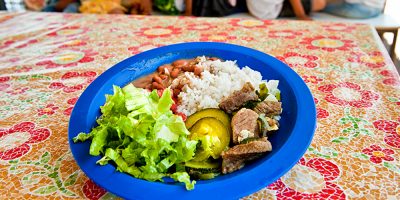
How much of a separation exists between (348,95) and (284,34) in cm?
62

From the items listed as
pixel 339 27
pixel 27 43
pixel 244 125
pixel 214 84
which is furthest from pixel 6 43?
pixel 339 27

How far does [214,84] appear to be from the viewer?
1.13 m

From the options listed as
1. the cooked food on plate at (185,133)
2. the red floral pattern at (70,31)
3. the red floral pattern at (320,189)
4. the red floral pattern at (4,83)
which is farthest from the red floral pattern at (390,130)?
the red floral pattern at (70,31)

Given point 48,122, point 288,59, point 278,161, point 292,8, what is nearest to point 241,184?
point 278,161

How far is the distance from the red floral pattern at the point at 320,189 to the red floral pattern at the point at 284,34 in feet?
3.04

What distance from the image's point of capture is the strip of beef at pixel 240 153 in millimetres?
797

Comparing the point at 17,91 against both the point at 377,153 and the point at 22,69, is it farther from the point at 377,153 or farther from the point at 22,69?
the point at 377,153

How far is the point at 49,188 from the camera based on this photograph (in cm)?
87

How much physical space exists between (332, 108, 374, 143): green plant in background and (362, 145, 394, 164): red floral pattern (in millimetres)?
60

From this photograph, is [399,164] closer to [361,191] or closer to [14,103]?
[361,191]

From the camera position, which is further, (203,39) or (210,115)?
(203,39)

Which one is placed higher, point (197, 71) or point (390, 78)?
point (197, 71)

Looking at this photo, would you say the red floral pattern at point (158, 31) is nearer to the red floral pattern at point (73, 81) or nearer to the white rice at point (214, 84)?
the red floral pattern at point (73, 81)

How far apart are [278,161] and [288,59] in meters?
0.81
